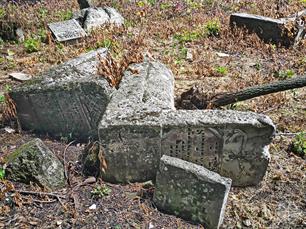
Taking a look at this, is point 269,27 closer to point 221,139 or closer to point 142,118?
point 221,139

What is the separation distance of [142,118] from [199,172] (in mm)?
948

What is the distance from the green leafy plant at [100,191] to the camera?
4.14 metres

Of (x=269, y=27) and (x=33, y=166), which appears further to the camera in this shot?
(x=269, y=27)

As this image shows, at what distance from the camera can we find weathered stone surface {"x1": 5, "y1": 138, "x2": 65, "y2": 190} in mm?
4109

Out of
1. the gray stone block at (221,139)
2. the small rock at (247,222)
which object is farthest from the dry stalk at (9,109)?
the small rock at (247,222)

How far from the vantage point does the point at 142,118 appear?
4.20 meters

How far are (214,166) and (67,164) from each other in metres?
1.87

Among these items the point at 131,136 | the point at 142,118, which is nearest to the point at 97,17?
the point at 142,118

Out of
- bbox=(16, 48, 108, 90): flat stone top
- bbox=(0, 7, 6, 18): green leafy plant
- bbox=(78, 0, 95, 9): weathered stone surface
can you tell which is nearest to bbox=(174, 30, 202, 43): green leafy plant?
bbox=(78, 0, 95, 9): weathered stone surface

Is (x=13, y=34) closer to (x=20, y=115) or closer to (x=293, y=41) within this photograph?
(x=20, y=115)

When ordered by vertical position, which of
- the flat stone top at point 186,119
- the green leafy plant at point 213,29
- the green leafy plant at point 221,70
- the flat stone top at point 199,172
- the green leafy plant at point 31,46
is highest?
the flat stone top at point 186,119

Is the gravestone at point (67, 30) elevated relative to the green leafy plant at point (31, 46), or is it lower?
elevated

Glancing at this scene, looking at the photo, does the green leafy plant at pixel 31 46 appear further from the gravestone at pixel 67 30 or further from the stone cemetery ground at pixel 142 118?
the gravestone at pixel 67 30

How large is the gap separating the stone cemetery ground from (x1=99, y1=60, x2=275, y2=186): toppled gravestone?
0.12 feet
